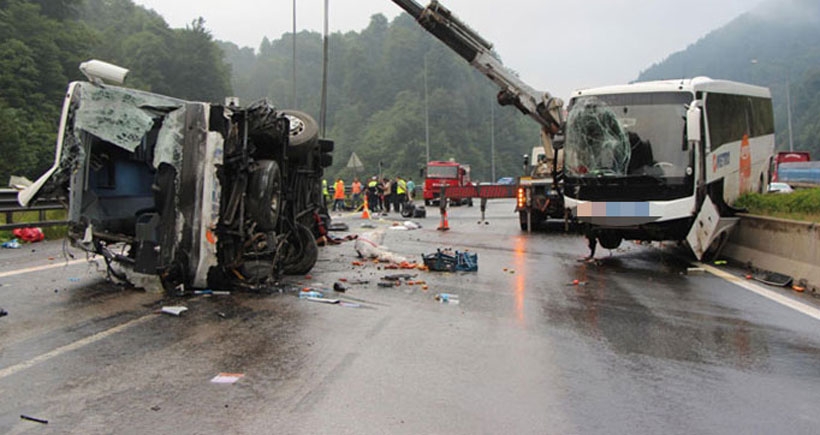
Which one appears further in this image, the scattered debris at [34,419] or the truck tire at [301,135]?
the truck tire at [301,135]

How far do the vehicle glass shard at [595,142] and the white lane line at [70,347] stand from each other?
766 cm

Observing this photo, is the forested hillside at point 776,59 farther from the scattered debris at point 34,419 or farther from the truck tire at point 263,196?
the scattered debris at point 34,419

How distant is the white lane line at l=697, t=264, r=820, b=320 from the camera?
746cm

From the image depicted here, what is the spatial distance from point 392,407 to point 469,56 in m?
14.9

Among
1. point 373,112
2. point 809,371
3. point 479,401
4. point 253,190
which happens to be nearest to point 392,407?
point 479,401

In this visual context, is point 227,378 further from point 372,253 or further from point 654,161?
point 654,161

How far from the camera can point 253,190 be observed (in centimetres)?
787

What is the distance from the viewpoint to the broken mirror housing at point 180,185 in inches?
279

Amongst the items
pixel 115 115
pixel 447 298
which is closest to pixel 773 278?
pixel 447 298

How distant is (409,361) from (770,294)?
5.83 meters

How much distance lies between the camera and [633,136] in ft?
36.8

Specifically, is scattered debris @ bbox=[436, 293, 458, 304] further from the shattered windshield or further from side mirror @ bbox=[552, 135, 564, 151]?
side mirror @ bbox=[552, 135, 564, 151]

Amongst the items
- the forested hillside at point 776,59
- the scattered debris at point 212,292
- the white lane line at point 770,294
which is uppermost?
the forested hillside at point 776,59

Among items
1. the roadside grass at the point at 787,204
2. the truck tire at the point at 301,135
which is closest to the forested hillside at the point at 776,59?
the roadside grass at the point at 787,204
